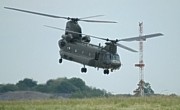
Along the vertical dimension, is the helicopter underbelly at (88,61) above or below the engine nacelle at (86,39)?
below

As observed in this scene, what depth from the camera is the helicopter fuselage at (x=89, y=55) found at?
7069cm

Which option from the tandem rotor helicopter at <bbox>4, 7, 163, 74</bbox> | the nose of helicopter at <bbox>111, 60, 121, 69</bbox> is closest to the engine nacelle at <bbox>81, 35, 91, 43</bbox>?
the tandem rotor helicopter at <bbox>4, 7, 163, 74</bbox>

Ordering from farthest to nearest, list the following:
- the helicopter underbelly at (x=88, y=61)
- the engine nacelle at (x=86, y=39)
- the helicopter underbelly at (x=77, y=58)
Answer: the engine nacelle at (x=86, y=39), the helicopter underbelly at (x=77, y=58), the helicopter underbelly at (x=88, y=61)

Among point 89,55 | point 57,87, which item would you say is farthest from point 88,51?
point 57,87

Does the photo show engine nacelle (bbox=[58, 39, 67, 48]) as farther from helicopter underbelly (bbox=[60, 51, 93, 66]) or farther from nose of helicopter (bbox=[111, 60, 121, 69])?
nose of helicopter (bbox=[111, 60, 121, 69])

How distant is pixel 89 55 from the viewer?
7269 centimetres

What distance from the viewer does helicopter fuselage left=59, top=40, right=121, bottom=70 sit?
232 ft

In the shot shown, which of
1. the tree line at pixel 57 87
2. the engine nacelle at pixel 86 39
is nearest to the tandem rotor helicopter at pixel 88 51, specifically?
the engine nacelle at pixel 86 39

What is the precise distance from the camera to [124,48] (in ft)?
237

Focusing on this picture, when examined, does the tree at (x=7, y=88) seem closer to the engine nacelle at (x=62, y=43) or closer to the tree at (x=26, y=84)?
the tree at (x=26, y=84)

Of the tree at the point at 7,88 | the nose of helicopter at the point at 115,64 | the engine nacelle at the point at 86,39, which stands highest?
the engine nacelle at the point at 86,39

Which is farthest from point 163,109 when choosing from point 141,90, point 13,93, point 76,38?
point 13,93

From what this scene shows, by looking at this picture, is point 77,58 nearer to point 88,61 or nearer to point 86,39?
point 88,61

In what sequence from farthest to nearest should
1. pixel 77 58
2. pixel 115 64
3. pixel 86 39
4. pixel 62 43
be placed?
pixel 86 39, pixel 62 43, pixel 77 58, pixel 115 64
